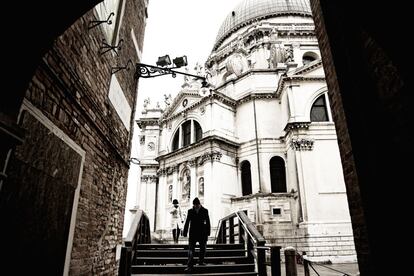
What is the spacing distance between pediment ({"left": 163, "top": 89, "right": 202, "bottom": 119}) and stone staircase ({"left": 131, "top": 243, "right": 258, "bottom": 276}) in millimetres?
17395

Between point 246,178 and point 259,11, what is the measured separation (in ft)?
72.4

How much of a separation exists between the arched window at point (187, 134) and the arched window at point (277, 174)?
6.56 m

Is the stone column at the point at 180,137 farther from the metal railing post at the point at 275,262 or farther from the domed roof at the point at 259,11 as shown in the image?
the metal railing post at the point at 275,262

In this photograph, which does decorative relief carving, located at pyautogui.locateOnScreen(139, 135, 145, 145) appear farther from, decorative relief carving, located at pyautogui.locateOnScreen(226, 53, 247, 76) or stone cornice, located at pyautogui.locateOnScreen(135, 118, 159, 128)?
decorative relief carving, located at pyautogui.locateOnScreen(226, 53, 247, 76)

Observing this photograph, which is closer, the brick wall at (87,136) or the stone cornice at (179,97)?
the brick wall at (87,136)

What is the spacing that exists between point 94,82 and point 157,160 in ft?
70.9

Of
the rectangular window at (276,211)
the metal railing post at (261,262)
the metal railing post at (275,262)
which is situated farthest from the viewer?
the rectangular window at (276,211)

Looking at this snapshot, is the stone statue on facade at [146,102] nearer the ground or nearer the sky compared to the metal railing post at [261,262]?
nearer the sky

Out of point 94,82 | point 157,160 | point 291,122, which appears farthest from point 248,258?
point 157,160

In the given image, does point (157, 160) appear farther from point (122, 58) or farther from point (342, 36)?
point (342, 36)

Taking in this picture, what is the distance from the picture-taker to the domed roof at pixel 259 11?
1259 inches

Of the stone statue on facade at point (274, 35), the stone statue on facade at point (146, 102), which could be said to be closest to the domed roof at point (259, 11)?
the stone statue on facade at point (274, 35)

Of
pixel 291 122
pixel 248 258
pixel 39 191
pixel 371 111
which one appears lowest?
pixel 248 258

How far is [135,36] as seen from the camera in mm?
8016
